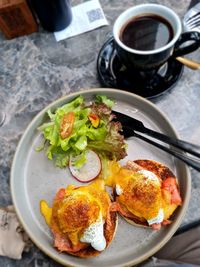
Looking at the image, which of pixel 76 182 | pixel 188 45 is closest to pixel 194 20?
pixel 188 45

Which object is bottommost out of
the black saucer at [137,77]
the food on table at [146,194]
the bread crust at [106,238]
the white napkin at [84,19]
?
the bread crust at [106,238]

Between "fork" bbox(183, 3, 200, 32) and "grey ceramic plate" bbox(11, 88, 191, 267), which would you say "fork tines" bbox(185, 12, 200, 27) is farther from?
"grey ceramic plate" bbox(11, 88, 191, 267)

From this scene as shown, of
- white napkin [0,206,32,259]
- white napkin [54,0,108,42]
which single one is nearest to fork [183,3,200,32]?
white napkin [54,0,108,42]

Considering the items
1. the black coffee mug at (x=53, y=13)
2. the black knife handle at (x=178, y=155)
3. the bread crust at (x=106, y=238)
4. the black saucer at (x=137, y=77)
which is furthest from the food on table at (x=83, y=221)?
the black coffee mug at (x=53, y=13)

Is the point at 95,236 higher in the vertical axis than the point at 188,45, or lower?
lower

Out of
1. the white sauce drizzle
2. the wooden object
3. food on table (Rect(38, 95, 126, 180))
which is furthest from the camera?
the wooden object

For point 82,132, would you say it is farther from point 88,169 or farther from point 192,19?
point 192,19

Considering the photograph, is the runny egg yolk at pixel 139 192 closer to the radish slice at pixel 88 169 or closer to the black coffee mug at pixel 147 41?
the radish slice at pixel 88 169
